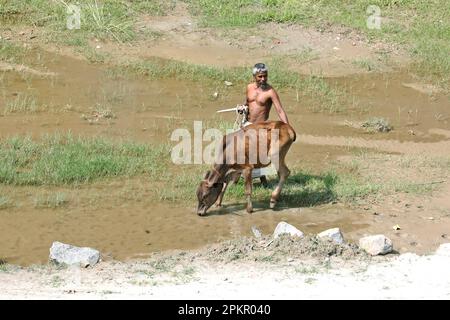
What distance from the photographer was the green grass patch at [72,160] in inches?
429

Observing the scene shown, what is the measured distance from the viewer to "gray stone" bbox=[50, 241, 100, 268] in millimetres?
8461

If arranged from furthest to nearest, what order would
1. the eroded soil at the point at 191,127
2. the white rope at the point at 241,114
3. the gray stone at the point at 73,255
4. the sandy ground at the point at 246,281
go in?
the white rope at the point at 241,114 → the eroded soil at the point at 191,127 → the gray stone at the point at 73,255 → the sandy ground at the point at 246,281

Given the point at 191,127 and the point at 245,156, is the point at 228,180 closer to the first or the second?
the point at 245,156

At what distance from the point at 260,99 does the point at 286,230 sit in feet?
A: 6.32

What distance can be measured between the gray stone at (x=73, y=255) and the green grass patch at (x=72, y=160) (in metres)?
2.32

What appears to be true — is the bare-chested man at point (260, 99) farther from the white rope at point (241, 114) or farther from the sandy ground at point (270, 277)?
the sandy ground at point (270, 277)

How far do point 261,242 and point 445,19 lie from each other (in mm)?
9717

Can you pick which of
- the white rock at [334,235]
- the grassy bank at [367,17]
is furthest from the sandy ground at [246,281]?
the grassy bank at [367,17]

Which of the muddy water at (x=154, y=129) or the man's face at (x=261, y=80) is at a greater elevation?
the man's face at (x=261, y=80)

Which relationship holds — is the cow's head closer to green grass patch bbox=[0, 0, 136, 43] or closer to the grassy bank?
green grass patch bbox=[0, 0, 136, 43]

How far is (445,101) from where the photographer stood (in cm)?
1486
